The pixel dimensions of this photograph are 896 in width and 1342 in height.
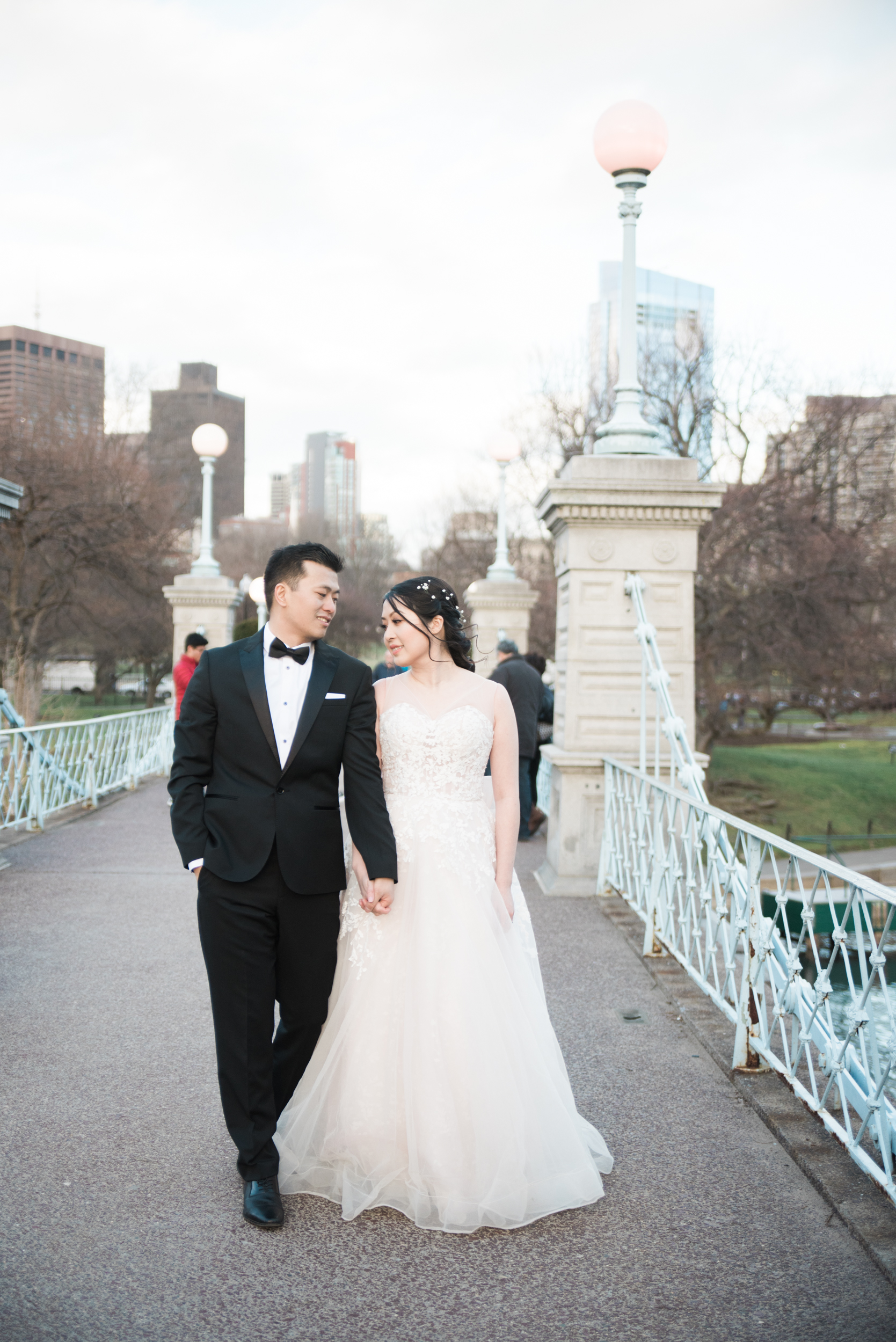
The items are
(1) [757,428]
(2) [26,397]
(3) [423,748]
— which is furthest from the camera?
(2) [26,397]

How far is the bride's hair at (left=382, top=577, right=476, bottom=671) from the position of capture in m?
3.24

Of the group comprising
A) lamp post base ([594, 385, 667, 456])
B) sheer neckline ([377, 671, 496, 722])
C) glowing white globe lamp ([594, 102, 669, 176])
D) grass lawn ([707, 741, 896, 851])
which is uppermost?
glowing white globe lamp ([594, 102, 669, 176])

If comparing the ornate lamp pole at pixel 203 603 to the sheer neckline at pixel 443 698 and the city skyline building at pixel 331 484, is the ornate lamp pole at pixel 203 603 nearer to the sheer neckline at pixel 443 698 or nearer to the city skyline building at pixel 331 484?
the sheer neckline at pixel 443 698

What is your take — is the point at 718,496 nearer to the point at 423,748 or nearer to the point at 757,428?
the point at 423,748

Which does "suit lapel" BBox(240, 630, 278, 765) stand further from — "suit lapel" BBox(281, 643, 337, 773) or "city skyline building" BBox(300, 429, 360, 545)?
"city skyline building" BBox(300, 429, 360, 545)

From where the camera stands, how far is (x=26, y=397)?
84.5ft

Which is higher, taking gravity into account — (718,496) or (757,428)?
(757,428)

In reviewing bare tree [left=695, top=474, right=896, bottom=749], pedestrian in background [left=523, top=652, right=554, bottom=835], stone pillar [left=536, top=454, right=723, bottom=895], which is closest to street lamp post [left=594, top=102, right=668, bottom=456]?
stone pillar [left=536, top=454, right=723, bottom=895]

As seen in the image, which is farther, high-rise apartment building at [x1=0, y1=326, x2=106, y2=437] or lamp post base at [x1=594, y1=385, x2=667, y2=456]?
high-rise apartment building at [x1=0, y1=326, x2=106, y2=437]

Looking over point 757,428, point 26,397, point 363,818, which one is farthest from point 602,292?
point 363,818

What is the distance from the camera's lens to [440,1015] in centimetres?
294

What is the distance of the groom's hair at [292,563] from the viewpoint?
3.02m

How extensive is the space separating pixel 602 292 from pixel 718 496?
2415 centimetres

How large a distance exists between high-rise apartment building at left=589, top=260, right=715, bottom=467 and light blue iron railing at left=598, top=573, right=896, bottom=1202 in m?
19.0
